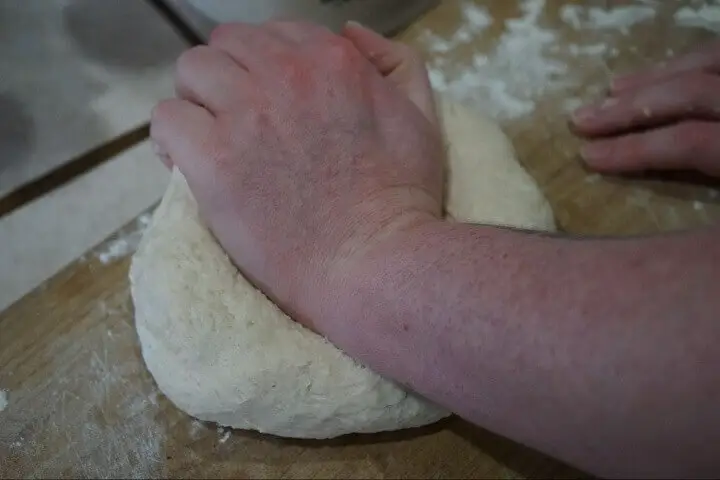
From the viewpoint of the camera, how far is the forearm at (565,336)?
1.66ft

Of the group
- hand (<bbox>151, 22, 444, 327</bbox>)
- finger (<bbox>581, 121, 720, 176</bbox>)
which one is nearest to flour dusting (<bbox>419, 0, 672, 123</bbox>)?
finger (<bbox>581, 121, 720, 176</bbox>)

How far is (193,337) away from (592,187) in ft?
1.86

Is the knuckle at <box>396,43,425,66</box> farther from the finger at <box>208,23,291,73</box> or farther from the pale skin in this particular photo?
the finger at <box>208,23,291,73</box>

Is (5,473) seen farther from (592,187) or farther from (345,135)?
(592,187)

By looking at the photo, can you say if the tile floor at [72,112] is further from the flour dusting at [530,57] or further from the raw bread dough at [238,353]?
the flour dusting at [530,57]

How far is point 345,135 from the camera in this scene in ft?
2.39

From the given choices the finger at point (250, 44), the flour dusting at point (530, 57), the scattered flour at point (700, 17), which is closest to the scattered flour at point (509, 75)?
the flour dusting at point (530, 57)

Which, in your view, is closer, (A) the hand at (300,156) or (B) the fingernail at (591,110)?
(A) the hand at (300,156)

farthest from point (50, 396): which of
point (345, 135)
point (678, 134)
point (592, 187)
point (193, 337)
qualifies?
point (678, 134)

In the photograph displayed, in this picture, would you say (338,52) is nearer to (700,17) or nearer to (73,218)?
(73,218)

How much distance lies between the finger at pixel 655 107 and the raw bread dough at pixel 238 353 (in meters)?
0.26

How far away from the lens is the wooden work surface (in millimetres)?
799

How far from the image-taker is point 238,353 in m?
0.72

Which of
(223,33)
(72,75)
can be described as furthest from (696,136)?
(72,75)
